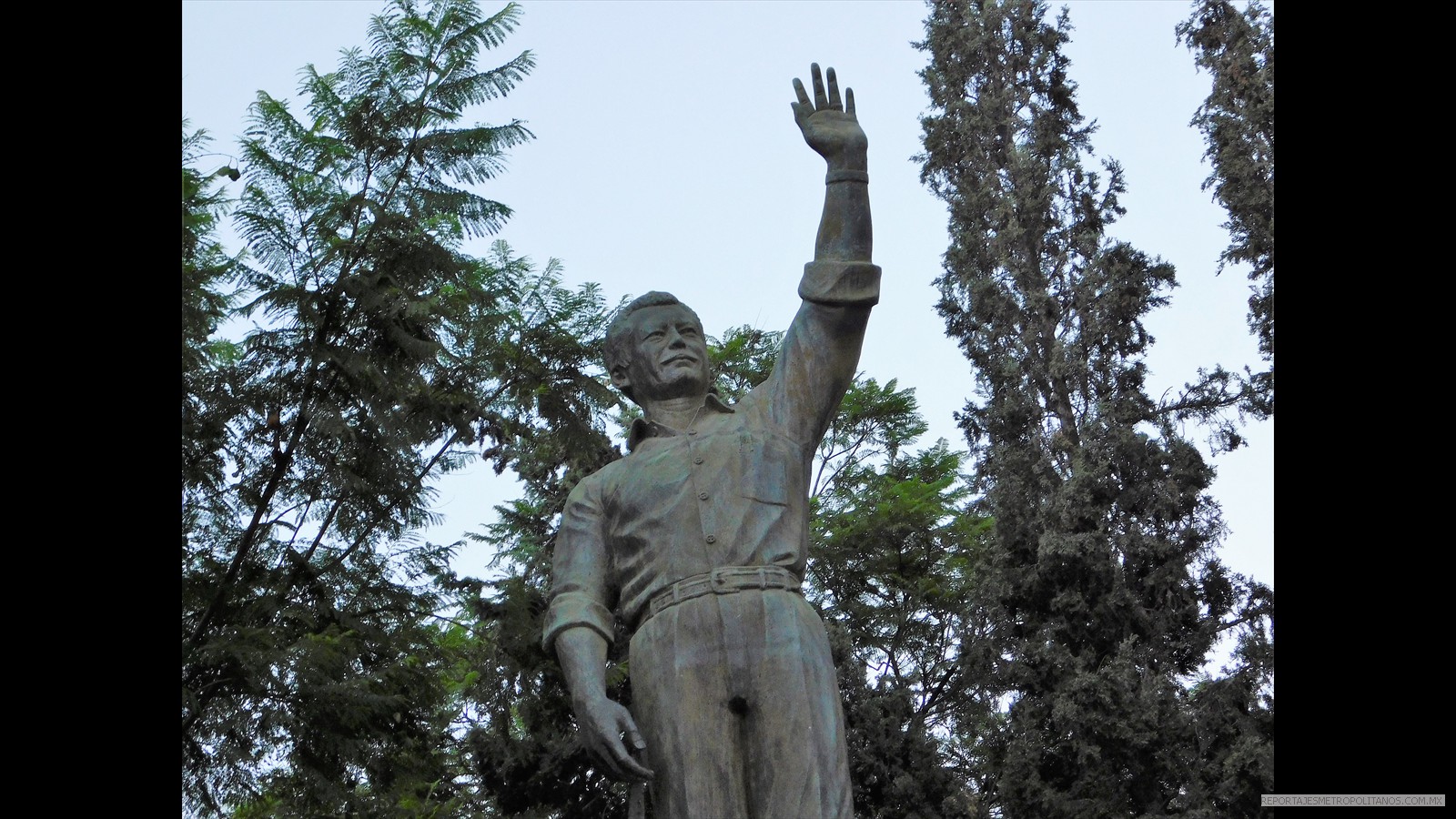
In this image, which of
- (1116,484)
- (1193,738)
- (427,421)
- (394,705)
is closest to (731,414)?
(394,705)

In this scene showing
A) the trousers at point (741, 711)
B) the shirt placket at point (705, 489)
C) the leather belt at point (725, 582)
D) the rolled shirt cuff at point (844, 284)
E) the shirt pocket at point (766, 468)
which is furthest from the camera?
the rolled shirt cuff at point (844, 284)

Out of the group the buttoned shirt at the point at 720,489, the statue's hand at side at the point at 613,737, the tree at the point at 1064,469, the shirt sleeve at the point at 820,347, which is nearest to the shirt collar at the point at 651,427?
the buttoned shirt at the point at 720,489

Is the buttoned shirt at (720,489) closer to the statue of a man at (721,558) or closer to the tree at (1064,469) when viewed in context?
the statue of a man at (721,558)

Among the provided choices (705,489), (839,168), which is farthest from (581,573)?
(839,168)

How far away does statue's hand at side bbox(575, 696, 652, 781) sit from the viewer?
5605 mm

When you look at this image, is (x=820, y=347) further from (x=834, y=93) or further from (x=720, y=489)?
(x=834, y=93)

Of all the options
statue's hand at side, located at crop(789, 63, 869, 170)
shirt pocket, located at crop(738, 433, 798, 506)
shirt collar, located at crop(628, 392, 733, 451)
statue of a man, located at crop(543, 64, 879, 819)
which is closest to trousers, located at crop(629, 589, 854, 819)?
statue of a man, located at crop(543, 64, 879, 819)

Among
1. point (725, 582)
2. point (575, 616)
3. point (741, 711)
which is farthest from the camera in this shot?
point (575, 616)

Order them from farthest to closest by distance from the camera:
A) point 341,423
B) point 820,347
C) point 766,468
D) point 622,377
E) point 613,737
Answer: point 341,423 < point 622,377 < point 820,347 < point 766,468 < point 613,737

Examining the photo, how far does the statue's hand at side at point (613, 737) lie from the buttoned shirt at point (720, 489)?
444 millimetres

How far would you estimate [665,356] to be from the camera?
6.59m

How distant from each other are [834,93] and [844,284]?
743mm

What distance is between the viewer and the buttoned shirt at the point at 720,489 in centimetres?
605
